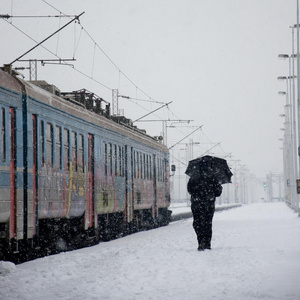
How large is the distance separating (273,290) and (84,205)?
9453 millimetres

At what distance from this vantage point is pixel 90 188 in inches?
684

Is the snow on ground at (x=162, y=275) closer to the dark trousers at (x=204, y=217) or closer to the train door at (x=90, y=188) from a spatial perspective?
the dark trousers at (x=204, y=217)

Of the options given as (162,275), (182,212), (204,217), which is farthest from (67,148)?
(182,212)

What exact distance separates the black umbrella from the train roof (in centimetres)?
316

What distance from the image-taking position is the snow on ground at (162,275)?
7742 millimetres

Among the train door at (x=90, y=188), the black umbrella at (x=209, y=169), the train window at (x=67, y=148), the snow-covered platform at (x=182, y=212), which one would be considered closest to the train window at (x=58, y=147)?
the train window at (x=67, y=148)

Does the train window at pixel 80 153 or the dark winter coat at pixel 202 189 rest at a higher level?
the train window at pixel 80 153

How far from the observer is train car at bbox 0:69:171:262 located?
11.9 metres

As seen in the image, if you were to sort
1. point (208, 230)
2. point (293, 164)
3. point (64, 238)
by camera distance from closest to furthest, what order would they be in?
1. point (208, 230)
2. point (64, 238)
3. point (293, 164)

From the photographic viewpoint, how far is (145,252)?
513 inches

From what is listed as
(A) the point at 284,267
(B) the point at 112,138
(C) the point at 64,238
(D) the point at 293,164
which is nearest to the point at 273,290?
(A) the point at 284,267

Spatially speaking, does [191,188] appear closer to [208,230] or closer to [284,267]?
[208,230]

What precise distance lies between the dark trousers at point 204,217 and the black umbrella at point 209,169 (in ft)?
1.67

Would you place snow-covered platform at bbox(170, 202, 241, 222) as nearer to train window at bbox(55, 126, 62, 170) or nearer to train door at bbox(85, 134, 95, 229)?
train door at bbox(85, 134, 95, 229)
